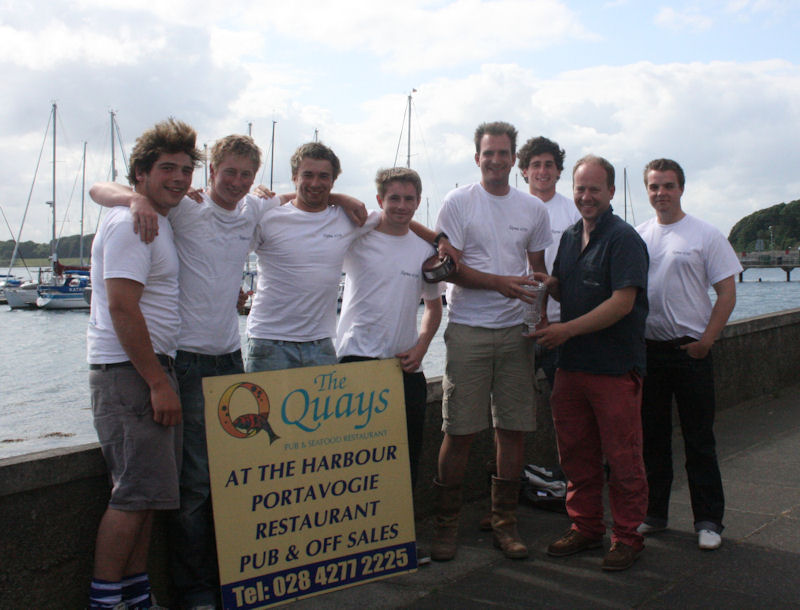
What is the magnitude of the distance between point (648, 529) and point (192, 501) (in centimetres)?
273

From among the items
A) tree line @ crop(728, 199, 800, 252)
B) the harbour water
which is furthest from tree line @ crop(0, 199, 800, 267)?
the harbour water

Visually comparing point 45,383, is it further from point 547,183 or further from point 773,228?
point 773,228

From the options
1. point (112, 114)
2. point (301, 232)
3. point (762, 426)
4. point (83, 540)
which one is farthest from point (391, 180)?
point (112, 114)

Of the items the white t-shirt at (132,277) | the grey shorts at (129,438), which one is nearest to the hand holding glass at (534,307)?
the white t-shirt at (132,277)

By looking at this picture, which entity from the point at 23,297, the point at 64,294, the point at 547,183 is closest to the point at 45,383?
the point at 547,183

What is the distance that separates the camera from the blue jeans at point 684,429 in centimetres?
468

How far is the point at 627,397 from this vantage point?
4324 millimetres

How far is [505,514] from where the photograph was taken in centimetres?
460

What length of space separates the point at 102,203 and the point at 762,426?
6648mm

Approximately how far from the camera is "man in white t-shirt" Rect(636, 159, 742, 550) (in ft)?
15.4

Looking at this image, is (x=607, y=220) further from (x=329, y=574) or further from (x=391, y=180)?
(x=329, y=574)

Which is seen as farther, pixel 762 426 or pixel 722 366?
pixel 722 366

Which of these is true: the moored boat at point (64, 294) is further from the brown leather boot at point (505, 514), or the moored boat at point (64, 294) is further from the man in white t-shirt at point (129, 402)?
the man in white t-shirt at point (129, 402)

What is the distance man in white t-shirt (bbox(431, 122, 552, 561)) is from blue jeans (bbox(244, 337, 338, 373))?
85cm
